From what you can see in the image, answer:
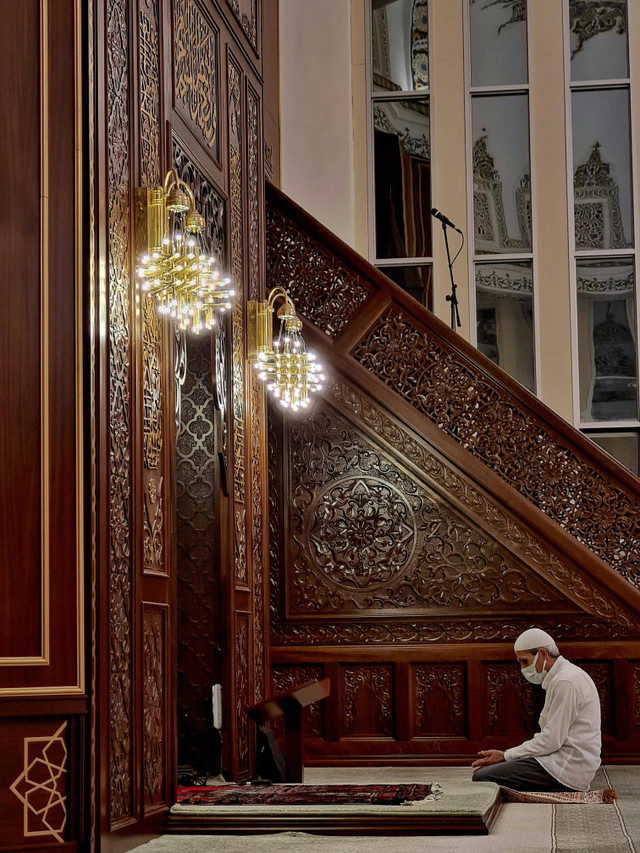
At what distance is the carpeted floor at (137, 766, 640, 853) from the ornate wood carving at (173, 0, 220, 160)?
10.5 ft

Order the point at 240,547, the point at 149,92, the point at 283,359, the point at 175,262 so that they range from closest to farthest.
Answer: the point at 175,262 < the point at 149,92 < the point at 240,547 < the point at 283,359

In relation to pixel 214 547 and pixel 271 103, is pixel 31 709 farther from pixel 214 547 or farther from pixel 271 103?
pixel 271 103

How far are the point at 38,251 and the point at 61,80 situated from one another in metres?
0.64

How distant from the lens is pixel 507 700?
24.5 feet

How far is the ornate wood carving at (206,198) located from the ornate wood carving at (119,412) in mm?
698

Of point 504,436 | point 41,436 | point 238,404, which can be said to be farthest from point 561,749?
point 41,436

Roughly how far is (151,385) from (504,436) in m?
3.07

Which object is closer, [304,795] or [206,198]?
[304,795]

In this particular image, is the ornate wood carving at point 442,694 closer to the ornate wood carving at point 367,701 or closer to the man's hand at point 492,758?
the ornate wood carving at point 367,701

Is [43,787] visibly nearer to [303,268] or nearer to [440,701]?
[440,701]

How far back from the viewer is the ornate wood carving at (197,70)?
5.91 meters

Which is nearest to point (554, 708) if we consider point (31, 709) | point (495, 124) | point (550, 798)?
point (550, 798)

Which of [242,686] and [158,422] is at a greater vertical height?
[158,422]

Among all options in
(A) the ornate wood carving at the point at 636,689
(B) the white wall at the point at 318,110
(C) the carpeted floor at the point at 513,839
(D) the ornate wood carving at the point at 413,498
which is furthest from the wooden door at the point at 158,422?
(B) the white wall at the point at 318,110
